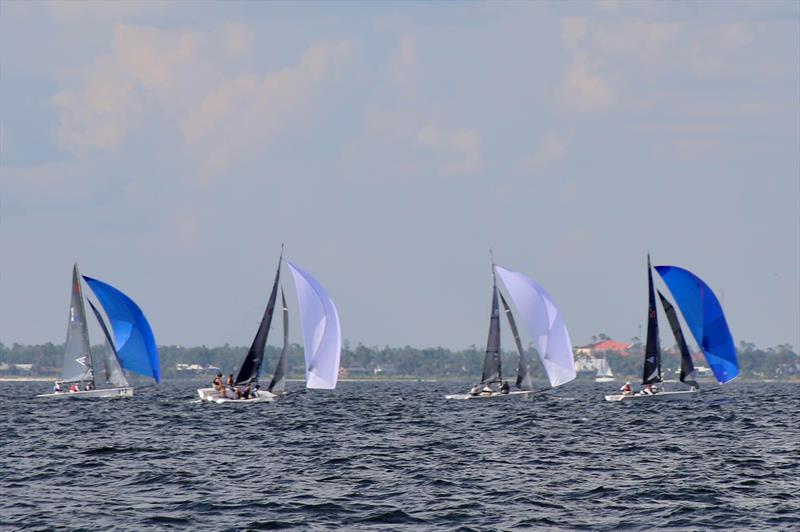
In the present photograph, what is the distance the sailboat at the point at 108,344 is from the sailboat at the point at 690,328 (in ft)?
94.7

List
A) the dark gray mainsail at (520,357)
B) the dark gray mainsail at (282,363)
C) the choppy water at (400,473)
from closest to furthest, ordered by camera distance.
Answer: the choppy water at (400,473) → the dark gray mainsail at (282,363) → the dark gray mainsail at (520,357)

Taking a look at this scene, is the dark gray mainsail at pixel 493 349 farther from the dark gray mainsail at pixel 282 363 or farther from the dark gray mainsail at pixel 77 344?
the dark gray mainsail at pixel 77 344

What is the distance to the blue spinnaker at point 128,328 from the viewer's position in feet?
258

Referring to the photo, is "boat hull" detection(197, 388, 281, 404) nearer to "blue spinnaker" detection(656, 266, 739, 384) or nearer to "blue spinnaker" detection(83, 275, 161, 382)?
"blue spinnaker" detection(83, 275, 161, 382)

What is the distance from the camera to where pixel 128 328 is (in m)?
79.3

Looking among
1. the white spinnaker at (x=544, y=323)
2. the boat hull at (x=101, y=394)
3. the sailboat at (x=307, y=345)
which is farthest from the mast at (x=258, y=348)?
the white spinnaker at (x=544, y=323)

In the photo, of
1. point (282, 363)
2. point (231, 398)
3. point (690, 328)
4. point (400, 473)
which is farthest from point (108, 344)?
point (400, 473)

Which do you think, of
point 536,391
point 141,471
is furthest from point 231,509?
point 536,391

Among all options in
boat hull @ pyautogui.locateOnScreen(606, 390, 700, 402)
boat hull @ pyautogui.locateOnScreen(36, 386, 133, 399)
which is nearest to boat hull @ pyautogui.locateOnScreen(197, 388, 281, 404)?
boat hull @ pyautogui.locateOnScreen(36, 386, 133, 399)

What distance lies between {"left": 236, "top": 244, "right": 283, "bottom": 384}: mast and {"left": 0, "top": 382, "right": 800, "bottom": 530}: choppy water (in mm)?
13359

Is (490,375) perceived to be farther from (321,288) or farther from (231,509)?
(231,509)

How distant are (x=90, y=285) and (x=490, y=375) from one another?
24.6m

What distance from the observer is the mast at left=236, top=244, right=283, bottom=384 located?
7006cm

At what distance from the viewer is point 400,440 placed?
44.3 metres
